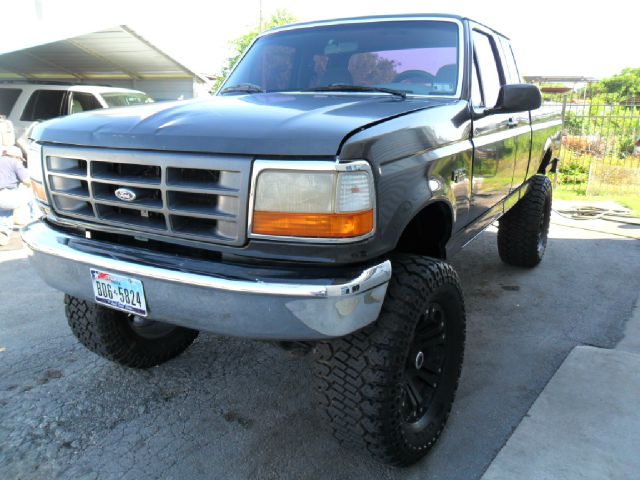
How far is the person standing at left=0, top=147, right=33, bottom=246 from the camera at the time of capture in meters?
6.05

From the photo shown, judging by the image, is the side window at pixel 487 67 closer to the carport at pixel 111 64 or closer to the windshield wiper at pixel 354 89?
the windshield wiper at pixel 354 89

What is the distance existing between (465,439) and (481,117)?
1.75m

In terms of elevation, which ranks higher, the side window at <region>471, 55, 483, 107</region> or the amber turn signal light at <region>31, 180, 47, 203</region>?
the side window at <region>471, 55, 483, 107</region>

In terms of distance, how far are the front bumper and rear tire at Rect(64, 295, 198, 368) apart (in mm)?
840

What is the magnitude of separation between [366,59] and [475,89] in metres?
0.67

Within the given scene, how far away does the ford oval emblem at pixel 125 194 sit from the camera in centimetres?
212

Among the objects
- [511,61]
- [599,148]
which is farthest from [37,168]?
[599,148]

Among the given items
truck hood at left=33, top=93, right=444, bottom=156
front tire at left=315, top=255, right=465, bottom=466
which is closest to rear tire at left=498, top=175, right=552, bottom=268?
truck hood at left=33, top=93, right=444, bottom=156

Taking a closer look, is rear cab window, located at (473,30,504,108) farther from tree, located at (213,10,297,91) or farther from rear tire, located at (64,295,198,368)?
tree, located at (213,10,297,91)

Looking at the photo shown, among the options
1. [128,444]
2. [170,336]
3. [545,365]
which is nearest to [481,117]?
[545,365]

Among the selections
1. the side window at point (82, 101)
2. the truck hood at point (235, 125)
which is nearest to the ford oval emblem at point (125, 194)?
the truck hood at point (235, 125)

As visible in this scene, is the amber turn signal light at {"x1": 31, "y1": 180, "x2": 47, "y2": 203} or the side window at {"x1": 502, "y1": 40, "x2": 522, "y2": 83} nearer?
the amber turn signal light at {"x1": 31, "y1": 180, "x2": 47, "y2": 203}

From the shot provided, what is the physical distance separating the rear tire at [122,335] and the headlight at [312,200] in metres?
1.42

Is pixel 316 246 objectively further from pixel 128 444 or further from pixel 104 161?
pixel 128 444
